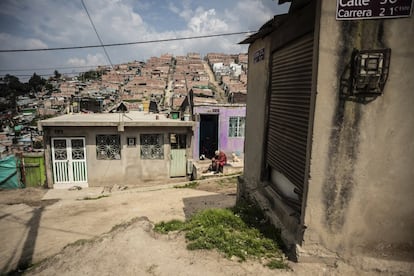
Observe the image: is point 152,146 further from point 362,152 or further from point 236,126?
point 362,152

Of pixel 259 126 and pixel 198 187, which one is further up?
pixel 259 126

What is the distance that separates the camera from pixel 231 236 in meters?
3.92

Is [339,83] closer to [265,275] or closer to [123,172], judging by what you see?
[265,275]

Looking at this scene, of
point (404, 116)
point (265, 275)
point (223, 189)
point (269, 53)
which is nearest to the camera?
point (404, 116)

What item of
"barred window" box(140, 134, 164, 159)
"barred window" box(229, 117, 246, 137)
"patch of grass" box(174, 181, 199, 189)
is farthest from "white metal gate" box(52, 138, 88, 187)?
"barred window" box(229, 117, 246, 137)

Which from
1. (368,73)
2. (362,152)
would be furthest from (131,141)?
(368,73)

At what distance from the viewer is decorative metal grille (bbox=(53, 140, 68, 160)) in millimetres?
11648

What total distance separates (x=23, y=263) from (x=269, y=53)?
22.0 ft

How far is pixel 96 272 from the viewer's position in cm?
330

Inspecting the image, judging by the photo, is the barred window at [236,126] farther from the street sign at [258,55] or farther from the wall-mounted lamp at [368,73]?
the wall-mounted lamp at [368,73]

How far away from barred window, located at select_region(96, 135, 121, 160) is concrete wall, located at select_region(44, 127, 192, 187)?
0.16 metres

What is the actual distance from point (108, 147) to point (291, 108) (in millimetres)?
10425

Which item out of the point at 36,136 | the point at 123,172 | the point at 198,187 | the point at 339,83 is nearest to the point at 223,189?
the point at 198,187

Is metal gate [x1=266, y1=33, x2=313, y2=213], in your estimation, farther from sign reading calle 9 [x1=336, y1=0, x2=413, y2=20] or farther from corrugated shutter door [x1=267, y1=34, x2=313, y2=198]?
sign reading calle 9 [x1=336, y1=0, x2=413, y2=20]
